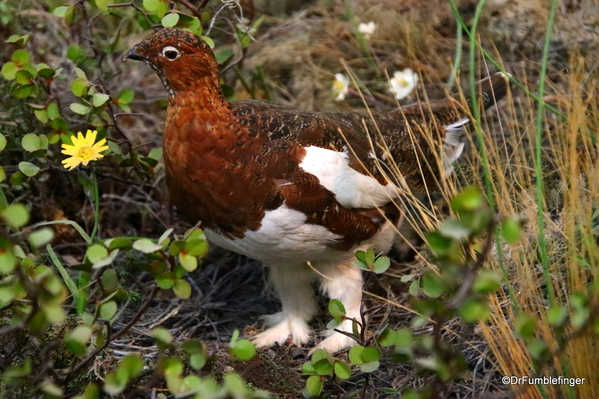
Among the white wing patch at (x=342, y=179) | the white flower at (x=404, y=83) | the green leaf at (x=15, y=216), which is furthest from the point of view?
the white flower at (x=404, y=83)

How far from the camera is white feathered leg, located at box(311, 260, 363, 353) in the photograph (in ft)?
9.28

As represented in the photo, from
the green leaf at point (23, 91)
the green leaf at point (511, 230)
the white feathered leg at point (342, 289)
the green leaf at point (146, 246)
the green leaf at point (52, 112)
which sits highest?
the green leaf at point (511, 230)

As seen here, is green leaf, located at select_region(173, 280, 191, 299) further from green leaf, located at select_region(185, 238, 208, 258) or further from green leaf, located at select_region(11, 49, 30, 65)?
green leaf, located at select_region(11, 49, 30, 65)

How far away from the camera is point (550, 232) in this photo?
98.0 inches

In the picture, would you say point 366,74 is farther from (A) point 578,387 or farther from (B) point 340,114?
(A) point 578,387

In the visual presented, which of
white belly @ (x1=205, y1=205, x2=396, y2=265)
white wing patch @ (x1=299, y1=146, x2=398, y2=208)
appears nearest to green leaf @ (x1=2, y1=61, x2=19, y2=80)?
white belly @ (x1=205, y1=205, x2=396, y2=265)

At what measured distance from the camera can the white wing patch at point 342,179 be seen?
2494 mm

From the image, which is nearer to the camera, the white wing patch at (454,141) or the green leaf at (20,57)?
the green leaf at (20,57)

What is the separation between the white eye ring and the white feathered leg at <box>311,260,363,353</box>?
3.28 ft

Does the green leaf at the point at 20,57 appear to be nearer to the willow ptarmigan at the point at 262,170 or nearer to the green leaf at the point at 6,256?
the willow ptarmigan at the point at 262,170

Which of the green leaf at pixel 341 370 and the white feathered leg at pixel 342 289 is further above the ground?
the green leaf at pixel 341 370

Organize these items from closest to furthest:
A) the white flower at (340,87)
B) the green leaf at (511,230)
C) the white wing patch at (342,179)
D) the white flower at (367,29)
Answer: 1. the green leaf at (511,230)
2. the white wing patch at (342,179)
3. the white flower at (340,87)
4. the white flower at (367,29)

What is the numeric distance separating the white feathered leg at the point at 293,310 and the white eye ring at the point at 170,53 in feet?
3.14

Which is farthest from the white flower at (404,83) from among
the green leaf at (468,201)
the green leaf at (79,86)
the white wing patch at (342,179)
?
the green leaf at (468,201)
